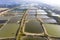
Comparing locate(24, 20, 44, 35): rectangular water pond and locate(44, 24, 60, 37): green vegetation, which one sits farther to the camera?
locate(24, 20, 44, 35): rectangular water pond

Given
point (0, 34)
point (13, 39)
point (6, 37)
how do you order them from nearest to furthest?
point (13, 39) → point (6, 37) → point (0, 34)

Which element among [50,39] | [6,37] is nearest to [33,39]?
[50,39]

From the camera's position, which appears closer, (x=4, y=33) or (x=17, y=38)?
(x=17, y=38)

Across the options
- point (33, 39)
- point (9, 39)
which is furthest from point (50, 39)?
point (9, 39)

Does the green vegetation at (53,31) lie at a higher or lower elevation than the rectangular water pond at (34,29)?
lower

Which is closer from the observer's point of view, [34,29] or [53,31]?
[53,31]

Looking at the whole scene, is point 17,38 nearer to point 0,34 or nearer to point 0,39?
point 0,39

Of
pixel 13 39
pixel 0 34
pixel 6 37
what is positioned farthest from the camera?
pixel 0 34

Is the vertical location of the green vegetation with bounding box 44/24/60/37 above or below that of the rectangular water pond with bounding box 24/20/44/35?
below

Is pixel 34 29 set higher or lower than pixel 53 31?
higher

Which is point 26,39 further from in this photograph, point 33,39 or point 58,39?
point 58,39

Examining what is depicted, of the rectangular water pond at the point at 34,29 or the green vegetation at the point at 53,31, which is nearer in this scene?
the green vegetation at the point at 53,31
